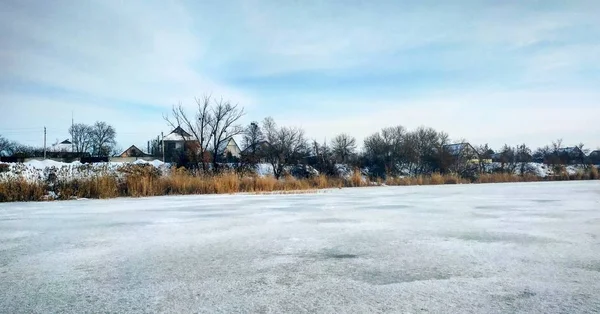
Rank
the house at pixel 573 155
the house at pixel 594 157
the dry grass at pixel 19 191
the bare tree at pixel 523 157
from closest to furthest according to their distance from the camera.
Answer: the dry grass at pixel 19 191
the bare tree at pixel 523 157
the house at pixel 573 155
the house at pixel 594 157

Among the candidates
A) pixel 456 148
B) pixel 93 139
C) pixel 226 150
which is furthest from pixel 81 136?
pixel 456 148

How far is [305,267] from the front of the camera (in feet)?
6.72

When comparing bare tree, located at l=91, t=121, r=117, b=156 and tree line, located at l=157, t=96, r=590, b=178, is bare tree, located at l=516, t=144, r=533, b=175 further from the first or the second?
bare tree, located at l=91, t=121, r=117, b=156

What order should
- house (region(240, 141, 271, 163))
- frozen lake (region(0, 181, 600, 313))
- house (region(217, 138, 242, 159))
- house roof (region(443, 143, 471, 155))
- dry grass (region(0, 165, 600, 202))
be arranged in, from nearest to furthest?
frozen lake (region(0, 181, 600, 313)) → dry grass (region(0, 165, 600, 202)) → house roof (region(443, 143, 471, 155)) → house (region(217, 138, 242, 159)) → house (region(240, 141, 271, 163))

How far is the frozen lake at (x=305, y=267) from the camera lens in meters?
1.49

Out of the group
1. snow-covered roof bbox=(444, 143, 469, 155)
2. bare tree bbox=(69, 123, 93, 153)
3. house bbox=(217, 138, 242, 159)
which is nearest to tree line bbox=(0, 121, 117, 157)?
bare tree bbox=(69, 123, 93, 153)

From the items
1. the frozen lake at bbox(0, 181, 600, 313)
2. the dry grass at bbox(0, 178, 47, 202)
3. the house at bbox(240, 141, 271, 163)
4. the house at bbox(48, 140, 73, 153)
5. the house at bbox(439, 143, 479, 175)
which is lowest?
the frozen lake at bbox(0, 181, 600, 313)

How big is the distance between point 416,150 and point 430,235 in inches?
1270

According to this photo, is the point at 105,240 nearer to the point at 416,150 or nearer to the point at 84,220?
the point at 84,220

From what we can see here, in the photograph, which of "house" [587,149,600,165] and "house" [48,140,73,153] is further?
"house" [48,140,73,153]

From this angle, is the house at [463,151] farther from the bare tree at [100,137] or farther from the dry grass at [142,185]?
the bare tree at [100,137]

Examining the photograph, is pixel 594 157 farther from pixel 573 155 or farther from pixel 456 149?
pixel 456 149

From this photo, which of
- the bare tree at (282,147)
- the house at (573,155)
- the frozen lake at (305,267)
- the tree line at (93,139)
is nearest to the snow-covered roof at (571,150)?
the house at (573,155)

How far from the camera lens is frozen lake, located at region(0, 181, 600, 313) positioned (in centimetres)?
149
